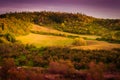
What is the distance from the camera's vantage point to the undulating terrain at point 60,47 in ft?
133

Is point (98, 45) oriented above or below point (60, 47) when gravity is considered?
above

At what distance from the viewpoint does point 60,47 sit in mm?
79188

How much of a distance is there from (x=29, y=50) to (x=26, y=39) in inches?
389

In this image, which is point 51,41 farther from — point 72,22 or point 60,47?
point 72,22

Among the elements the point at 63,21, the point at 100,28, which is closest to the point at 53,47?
the point at 100,28

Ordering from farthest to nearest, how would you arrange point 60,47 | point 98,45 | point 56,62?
point 60,47, point 98,45, point 56,62

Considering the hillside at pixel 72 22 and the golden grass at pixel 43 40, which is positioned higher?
the hillside at pixel 72 22

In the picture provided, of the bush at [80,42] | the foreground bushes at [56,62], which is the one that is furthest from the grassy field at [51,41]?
the foreground bushes at [56,62]

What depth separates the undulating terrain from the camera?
40.7m

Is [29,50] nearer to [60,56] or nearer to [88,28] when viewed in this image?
[60,56]

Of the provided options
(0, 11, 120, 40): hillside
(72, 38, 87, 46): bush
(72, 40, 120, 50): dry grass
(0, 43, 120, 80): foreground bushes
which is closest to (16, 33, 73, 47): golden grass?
(72, 38, 87, 46): bush

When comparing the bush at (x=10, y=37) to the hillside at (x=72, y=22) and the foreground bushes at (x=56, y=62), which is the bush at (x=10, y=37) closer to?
the foreground bushes at (x=56, y=62)

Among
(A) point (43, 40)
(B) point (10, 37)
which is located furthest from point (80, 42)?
(B) point (10, 37)

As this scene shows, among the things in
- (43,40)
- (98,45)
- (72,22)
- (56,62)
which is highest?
(56,62)
